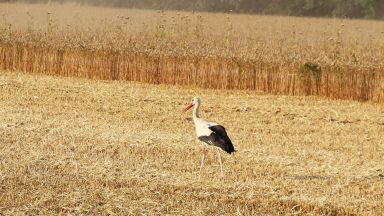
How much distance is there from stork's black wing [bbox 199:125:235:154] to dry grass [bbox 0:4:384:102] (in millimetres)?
11352

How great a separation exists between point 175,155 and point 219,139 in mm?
2038

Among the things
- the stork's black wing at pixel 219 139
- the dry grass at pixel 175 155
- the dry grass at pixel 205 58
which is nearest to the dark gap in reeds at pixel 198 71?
the dry grass at pixel 205 58

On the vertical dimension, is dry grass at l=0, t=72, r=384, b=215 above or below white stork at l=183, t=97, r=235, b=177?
below

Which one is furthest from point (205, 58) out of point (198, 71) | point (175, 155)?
point (175, 155)

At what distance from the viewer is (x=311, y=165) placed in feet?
45.4

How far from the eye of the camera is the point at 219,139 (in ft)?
40.3

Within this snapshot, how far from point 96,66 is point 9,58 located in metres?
3.85

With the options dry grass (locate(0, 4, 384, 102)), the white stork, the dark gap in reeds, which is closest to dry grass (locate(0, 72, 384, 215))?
the white stork

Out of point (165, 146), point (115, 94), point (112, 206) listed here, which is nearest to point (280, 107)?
point (115, 94)

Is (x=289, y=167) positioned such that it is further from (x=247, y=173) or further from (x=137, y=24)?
(x=137, y=24)

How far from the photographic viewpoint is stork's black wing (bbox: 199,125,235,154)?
39.9 ft

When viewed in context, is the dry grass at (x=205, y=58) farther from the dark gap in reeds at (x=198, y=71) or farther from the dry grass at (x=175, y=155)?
the dry grass at (x=175, y=155)

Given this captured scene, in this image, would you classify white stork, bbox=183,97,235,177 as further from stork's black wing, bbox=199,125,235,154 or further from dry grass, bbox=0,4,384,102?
dry grass, bbox=0,4,384,102

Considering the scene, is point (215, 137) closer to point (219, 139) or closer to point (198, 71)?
point (219, 139)
